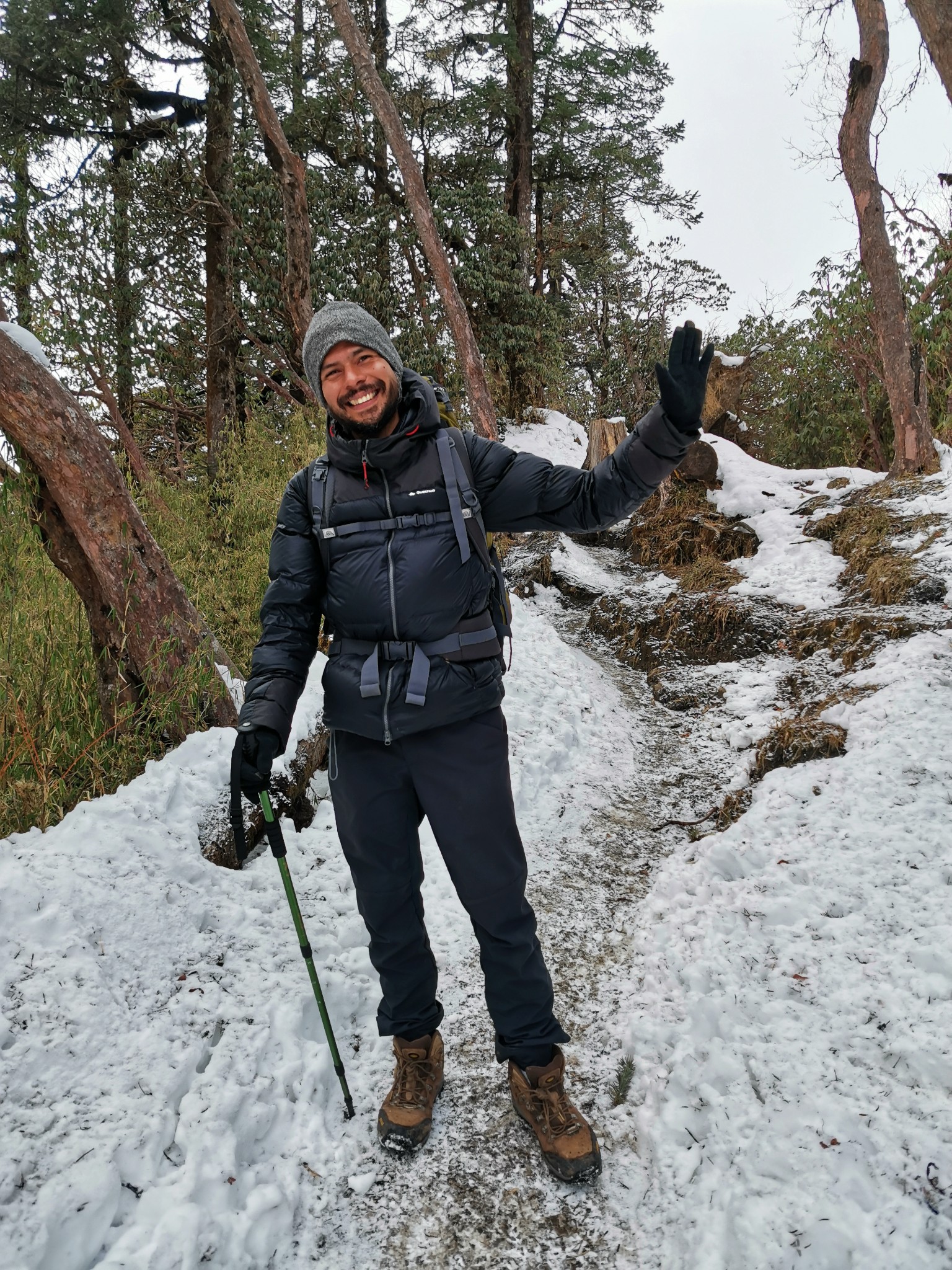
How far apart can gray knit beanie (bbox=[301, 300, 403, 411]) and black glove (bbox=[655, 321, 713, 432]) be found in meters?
0.91

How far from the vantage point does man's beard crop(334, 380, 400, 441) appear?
2.31 meters

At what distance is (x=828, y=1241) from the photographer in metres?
1.72

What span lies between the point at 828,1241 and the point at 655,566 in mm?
7166

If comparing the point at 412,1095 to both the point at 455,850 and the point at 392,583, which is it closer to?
the point at 455,850

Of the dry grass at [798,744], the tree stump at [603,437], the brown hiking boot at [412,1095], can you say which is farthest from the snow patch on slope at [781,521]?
the brown hiking boot at [412,1095]

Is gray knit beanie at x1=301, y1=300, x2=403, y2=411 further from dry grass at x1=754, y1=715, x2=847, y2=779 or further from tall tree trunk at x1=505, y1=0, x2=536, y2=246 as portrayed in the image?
tall tree trunk at x1=505, y1=0, x2=536, y2=246

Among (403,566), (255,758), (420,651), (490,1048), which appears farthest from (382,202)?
(490,1048)

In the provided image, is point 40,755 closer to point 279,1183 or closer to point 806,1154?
point 279,1183

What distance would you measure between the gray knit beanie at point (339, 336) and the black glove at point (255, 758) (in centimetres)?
114

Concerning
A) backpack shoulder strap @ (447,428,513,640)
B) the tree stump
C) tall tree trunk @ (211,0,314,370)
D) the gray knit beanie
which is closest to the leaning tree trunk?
the gray knit beanie

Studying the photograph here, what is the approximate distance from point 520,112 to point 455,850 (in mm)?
18517

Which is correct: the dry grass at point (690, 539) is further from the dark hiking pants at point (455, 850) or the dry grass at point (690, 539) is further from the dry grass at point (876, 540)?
the dark hiking pants at point (455, 850)

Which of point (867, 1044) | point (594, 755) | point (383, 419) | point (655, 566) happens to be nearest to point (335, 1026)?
point (867, 1044)

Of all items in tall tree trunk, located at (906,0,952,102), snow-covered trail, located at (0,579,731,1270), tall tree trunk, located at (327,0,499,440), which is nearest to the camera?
snow-covered trail, located at (0,579,731,1270)
